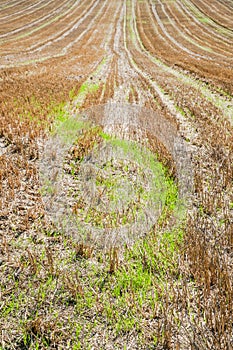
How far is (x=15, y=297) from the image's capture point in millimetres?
3285

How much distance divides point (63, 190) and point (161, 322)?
3.22 m

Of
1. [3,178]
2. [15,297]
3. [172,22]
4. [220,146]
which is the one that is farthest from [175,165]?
[172,22]

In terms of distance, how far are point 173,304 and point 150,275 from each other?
48cm

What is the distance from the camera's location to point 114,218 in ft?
15.6

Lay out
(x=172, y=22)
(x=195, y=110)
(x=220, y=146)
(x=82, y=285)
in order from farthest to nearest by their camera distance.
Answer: (x=172, y=22)
(x=195, y=110)
(x=220, y=146)
(x=82, y=285)

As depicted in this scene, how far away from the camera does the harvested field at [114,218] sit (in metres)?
2.99

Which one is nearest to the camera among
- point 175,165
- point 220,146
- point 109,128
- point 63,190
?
point 63,190

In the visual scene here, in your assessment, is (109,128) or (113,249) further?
(109,128)

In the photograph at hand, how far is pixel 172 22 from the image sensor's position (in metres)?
48.5

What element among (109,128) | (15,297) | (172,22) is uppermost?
(172,22)

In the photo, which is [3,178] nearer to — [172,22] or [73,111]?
[73,111]

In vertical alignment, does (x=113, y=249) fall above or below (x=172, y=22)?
below

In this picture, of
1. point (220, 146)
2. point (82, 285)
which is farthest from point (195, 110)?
point (82, 285)

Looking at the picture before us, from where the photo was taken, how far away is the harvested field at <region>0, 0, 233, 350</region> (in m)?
2.99
